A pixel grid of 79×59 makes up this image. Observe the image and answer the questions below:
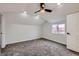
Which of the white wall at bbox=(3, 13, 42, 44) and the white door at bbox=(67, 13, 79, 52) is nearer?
the white wall at bbox=(3, 13, 42, 44)

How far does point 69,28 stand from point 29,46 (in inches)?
72.4

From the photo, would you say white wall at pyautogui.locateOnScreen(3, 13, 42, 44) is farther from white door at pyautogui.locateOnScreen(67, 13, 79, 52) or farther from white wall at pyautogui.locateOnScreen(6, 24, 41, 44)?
white door at pyautogui.locateOnScreen(67, 13, 79, 52)

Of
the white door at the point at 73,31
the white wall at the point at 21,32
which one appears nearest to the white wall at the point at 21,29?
the white wall at the point at 21,32

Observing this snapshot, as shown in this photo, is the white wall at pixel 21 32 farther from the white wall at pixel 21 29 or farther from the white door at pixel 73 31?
the white door at pixel 73 31

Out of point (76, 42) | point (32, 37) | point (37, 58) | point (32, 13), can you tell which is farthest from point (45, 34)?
point (37, 58)

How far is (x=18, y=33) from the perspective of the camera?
2777 millimetres

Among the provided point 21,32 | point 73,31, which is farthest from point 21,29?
point 73,31

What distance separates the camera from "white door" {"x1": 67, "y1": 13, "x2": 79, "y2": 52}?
2789 millimetres

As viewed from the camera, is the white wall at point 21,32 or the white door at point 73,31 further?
the white door at point 73,31

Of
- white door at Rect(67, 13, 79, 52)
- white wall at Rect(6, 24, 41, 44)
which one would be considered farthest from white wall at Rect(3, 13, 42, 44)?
white door at Rect(67, 13, 79, 52)

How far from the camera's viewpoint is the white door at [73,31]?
110 inches

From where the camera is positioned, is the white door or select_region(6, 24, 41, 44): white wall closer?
select_region(6, 24, 41, 44): white wall

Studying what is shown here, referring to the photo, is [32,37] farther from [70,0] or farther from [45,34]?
Answer: [70,0]

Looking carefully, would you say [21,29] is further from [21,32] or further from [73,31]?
[73,31]
